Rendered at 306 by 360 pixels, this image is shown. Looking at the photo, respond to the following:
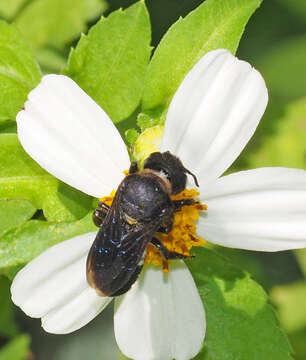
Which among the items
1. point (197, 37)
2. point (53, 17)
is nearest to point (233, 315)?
point (197, 37)

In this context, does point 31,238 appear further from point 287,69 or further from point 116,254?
point 287,69

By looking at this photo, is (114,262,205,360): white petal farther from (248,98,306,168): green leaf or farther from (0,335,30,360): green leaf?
(248,98,306,168): green leaf

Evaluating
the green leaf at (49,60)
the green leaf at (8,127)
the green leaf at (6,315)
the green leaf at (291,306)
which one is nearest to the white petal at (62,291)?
the green leaf at (8,127)

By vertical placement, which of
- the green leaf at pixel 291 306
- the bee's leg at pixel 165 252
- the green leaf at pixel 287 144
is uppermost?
the bee's leg at pixel 165 252

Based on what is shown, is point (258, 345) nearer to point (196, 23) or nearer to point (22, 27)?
point (196, 23)

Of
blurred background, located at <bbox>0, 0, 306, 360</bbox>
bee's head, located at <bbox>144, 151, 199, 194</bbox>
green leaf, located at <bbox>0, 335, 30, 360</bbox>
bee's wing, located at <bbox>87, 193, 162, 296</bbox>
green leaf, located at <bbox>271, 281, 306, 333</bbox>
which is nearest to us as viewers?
bee's wing, located at <bbox>87, 193, 162, 296</bbox>

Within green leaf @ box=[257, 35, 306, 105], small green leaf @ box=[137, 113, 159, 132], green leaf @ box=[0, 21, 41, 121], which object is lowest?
green leaf @ box=[257, 35, 306, 105]

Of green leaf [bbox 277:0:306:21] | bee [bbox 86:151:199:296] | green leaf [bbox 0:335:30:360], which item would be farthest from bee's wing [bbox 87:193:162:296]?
green leaf [bbox 277:0:306:21]

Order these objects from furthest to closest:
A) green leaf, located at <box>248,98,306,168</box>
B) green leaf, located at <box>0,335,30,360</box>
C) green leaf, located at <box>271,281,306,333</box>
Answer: green leaf, located at <box>271,281,306,333</box>, green leaf, located at <box>248,98,306,168</box>, green leaf, located at <box>0,335,30,360</box>

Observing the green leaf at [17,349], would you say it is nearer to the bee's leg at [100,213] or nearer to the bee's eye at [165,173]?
the bee's leg at [100,213]
